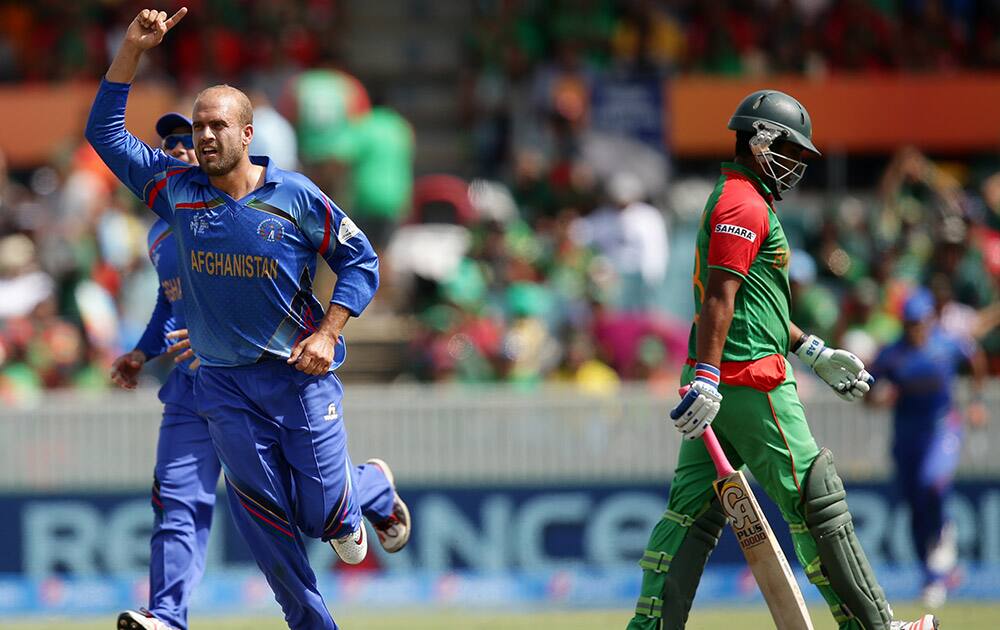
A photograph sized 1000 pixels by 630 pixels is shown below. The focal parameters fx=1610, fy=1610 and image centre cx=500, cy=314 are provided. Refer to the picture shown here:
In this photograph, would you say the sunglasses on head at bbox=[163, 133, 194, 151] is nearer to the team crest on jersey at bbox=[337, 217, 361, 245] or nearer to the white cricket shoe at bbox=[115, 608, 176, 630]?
the team crest on jersey at bbox=[337, 217, 361, 245]

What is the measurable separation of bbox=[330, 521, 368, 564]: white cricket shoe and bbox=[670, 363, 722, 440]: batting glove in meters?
1.53

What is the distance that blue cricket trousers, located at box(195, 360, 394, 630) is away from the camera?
6.79m

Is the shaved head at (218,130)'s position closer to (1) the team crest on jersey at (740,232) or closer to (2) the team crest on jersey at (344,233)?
(2) the team crest on jersey at (344,233)

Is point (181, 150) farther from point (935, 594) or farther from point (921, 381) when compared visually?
point (935, 594)

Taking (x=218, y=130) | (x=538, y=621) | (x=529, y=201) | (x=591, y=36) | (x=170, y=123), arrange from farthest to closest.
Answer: (x=591, y=36)
(x=529, y=201)
(x=538, y=621)
(x=170, y=123)
(x=218, y=130)

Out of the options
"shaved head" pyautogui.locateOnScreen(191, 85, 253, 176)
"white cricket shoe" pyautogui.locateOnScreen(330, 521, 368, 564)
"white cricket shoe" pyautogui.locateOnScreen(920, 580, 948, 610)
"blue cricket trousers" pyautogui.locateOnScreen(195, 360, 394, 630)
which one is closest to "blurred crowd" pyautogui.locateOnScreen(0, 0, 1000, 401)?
"white cricket shoe" pyautogui.locateOnScreen(920, 580, 948, 610)

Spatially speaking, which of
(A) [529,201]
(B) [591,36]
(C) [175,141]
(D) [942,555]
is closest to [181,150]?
(C) [175,141]

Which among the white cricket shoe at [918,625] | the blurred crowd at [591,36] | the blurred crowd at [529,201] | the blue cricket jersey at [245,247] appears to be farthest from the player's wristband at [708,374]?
the blurred crowd at [591,36]

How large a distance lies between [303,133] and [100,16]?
462 centimetres

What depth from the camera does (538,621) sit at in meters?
10.8

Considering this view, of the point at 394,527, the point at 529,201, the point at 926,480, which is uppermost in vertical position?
the point at 529,201

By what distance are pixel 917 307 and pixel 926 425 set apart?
0.87 metres

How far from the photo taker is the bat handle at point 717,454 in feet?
22.7

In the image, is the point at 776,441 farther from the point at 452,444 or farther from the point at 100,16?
the point at 100,16
